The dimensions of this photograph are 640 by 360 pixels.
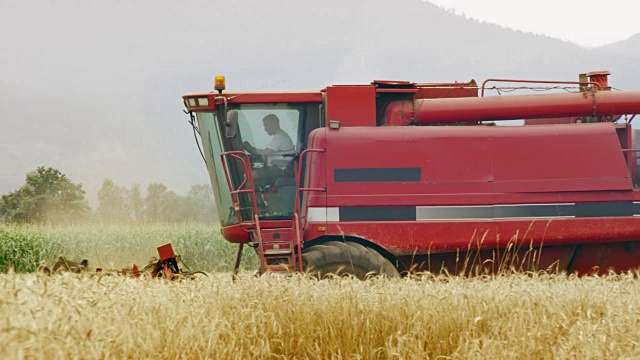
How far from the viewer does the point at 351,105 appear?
28.0 feet

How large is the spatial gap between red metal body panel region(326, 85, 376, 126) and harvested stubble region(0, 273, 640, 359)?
251 cm

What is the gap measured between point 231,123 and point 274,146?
490 mm

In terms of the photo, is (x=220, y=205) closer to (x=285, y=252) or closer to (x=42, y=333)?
(x=285, y=252)

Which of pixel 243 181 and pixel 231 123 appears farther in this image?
pixel 243 181

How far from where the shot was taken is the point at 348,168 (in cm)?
835

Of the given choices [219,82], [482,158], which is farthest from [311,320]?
[219,82]

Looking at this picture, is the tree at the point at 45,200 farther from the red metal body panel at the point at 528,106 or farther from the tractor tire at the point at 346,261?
the tractor tire at the point at 346,261

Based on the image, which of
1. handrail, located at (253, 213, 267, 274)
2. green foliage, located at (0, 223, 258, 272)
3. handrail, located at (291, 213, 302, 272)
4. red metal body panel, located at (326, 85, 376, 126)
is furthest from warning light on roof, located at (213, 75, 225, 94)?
green foliage, located at (0, 223, 258, 272)

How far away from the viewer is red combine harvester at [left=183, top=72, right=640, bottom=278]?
8.30 m

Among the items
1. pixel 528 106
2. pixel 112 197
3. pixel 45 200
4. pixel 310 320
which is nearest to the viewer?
pixel 310 320

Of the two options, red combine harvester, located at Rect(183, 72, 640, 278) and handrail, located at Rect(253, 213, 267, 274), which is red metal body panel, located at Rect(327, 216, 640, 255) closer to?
red combine harvester, located at Rect(183, 72, 640, 278)

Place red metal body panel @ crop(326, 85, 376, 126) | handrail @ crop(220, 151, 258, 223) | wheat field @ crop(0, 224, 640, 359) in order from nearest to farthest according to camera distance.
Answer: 1. wheat field @ crop(0, 224, 640, 359)
2. handrail @ crop(220, 151, 258, 223)
3. red metal body panel @ crop(326, 85, 376, 126)

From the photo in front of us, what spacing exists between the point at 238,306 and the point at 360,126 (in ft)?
11.7

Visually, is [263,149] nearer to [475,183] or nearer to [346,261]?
[346,261]
